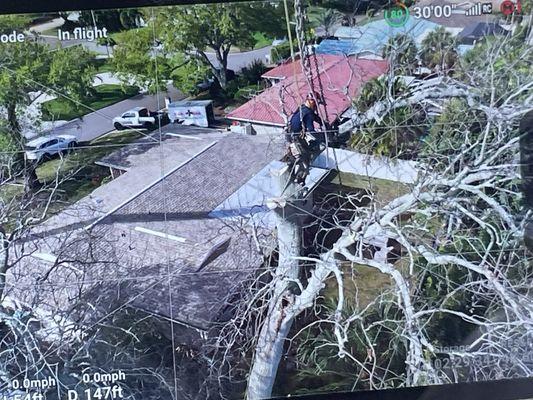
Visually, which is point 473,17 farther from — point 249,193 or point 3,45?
point 3,45

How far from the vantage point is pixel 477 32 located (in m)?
2.26

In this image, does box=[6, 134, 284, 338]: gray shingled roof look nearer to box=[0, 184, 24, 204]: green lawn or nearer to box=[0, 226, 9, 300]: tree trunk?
box=[0, 226, 9, 300]: tree trunk

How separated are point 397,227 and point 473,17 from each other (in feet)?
2.32

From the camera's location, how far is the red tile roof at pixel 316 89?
223cm

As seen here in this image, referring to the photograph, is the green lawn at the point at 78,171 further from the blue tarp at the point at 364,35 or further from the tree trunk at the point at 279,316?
the blue tarp at the point at 364,35

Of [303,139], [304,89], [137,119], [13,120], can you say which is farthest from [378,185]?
[13,120]

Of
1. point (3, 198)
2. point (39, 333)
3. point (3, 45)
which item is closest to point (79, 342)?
point (39, 333)

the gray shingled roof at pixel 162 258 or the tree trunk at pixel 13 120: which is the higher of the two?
the tree trunk at pixel 13 120

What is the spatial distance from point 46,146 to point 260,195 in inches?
26.6

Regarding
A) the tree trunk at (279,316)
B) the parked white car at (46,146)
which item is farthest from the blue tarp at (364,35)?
the parked white car at (46,146)

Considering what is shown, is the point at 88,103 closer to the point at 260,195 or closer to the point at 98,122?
the point at 98,122

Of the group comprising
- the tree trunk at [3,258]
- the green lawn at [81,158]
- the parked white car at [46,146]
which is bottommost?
the tree trunk at [3,258]

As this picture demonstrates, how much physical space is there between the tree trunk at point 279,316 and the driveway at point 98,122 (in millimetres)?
509

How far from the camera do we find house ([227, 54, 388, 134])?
7.31 ft
